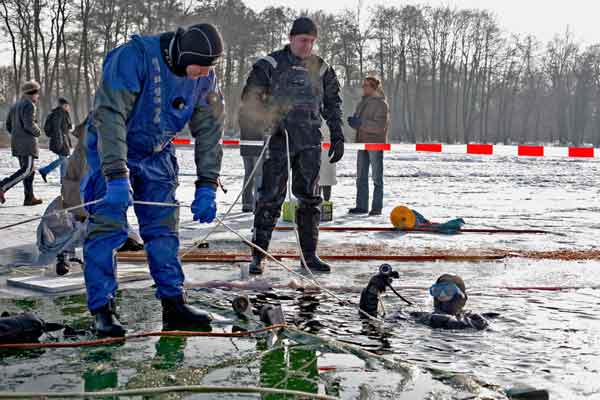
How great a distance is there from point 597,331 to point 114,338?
2.54 metres

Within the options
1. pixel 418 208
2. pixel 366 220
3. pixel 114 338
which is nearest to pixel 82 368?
pixel 114 338

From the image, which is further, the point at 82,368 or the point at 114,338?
the point at 114,338

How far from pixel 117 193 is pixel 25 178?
25.4ft

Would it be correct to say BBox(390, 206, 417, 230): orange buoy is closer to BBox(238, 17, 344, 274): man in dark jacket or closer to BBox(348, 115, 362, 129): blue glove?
BBox(348, 115, 362, 129): blue glove

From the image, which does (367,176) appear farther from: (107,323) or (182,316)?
(107,323)

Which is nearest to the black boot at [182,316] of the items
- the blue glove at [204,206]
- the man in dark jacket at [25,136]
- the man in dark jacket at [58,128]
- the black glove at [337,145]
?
the blue glove at [204,206]

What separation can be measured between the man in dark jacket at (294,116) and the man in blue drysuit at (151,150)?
5.40 ft

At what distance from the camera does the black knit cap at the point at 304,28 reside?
19.0 ft

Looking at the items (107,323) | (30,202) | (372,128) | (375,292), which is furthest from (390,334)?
(30,202)

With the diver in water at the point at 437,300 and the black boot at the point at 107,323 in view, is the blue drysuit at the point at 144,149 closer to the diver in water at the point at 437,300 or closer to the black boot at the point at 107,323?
the black boot at the point at 107,323

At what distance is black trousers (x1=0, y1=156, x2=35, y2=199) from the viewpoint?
10.8 m

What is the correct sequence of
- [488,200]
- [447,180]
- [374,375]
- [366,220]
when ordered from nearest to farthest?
[374,375] < [366,220] < [488,200] < [447,180]

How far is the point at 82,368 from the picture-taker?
10.6ft

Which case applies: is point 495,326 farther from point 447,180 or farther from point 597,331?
point 447,180
